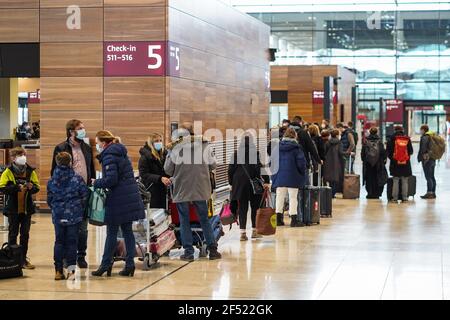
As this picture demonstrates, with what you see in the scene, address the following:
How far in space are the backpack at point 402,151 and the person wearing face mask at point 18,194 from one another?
10586 mm

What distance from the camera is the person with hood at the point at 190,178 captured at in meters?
11.4

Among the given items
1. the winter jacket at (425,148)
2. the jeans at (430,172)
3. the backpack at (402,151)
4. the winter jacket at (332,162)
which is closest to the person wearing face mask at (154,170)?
the winter jacket at (332,162)

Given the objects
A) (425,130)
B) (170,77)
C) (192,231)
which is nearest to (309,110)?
(425,130)

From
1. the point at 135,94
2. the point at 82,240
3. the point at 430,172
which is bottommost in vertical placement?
the point at 82,240

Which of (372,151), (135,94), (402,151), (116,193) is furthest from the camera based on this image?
(372,151)

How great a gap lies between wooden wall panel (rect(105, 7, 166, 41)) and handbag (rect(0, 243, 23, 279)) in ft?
23.3

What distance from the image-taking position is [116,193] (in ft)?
33.1

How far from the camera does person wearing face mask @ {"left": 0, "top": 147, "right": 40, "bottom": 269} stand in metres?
10.8

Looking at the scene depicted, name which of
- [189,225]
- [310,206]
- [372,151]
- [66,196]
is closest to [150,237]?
[189,225]

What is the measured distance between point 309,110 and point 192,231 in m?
26.0

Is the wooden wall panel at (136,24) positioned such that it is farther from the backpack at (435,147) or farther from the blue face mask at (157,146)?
the backpack at (435,147)

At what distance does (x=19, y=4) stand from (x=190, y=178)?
7.38 meters

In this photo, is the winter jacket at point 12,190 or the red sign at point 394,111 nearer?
the winter jacket at point 12,190

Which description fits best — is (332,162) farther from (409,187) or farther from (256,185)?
(256,185)
